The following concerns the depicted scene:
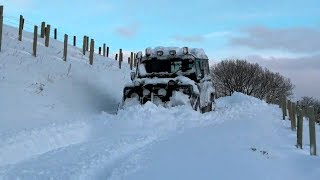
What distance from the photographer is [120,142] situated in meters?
9.92

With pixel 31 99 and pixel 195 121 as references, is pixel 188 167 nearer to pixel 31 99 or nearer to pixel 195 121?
pixel 195 121

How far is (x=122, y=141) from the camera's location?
10.1 metres

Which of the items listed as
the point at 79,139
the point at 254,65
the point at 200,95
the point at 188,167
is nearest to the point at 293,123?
the point at 200,95

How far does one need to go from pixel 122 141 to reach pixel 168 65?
7.92m

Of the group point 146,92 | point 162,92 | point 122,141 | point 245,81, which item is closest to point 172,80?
point 162,92

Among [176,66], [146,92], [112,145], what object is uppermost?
[176,66]

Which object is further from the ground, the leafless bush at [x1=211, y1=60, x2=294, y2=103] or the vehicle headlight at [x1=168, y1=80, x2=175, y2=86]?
the leafless bush at [x1=211, y1=60, x2=294, y2=103]

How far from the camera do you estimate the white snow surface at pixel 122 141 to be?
7453 millimetres

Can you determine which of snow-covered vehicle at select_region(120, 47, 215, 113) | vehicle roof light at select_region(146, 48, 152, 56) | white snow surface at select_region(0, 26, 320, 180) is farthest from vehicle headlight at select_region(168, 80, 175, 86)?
vehicle roof light at select_region(146, 48, 152, 56)

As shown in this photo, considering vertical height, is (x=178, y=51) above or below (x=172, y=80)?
above

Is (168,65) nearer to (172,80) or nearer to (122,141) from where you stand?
(172,80)

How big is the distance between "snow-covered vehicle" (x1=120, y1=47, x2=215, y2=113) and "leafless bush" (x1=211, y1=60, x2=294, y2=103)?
42.4 meters

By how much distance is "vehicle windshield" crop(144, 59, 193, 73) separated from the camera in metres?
17.4

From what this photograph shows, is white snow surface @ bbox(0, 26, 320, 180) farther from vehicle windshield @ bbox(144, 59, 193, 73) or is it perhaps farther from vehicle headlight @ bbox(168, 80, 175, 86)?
vehicle windshield @ bbox(144, 59, 193, 73)
